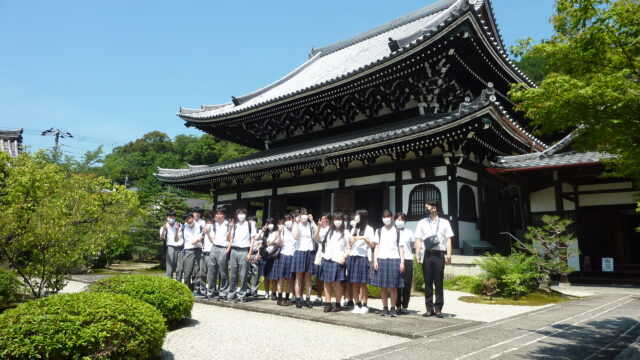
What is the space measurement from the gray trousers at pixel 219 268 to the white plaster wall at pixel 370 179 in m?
6.52

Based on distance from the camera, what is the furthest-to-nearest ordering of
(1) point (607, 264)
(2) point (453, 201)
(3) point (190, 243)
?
(1) point (607, 264)
(2) point (453, 201)
(3) point (190, 243)

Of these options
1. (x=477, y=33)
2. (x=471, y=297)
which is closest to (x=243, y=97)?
(x=477, y=33)

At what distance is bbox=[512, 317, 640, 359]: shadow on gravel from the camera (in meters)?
4.34

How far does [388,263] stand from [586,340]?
2.96 meters

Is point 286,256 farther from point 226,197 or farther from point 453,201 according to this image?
point 226,197

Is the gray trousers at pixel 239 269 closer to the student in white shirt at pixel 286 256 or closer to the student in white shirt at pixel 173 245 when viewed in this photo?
the student in white shirt at pixel 286 256

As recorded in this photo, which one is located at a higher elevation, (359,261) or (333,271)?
(359,261)

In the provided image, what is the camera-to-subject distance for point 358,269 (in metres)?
7.29

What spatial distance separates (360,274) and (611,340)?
12.3 feet

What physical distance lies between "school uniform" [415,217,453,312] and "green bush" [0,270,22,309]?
27.0 ft

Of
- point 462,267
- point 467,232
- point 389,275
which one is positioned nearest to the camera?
point 389,275

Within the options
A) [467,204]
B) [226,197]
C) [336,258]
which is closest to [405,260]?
[336,258]

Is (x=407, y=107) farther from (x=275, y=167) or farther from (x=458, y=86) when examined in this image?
(x=275, y=167)

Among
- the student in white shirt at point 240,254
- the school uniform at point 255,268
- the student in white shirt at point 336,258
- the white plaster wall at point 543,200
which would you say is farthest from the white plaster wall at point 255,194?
the white plaster wall at point 543,200
